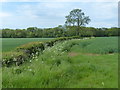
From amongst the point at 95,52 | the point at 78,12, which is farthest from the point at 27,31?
the point at 95,52

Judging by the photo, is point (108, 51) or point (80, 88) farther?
point (108, 51)

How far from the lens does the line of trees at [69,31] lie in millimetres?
70000

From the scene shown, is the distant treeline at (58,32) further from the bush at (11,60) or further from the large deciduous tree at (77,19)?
the bush at (11,60)

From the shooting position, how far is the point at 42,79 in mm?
6211

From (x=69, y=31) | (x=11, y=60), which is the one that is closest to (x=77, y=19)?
(x=69, y=31)

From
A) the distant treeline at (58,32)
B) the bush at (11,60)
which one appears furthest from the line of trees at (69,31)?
the bush at (11,60)

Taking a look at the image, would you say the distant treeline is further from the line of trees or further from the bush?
the bush

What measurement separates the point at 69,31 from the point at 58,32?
19.7 ft

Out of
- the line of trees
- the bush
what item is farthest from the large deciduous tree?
the bush

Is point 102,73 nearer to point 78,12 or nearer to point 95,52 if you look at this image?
Result: point 95,52

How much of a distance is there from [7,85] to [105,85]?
105 inches

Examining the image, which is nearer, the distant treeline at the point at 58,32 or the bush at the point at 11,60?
the bush at the point at 11,60

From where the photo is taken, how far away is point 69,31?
70688 mm

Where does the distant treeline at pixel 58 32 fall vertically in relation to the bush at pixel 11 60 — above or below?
above
